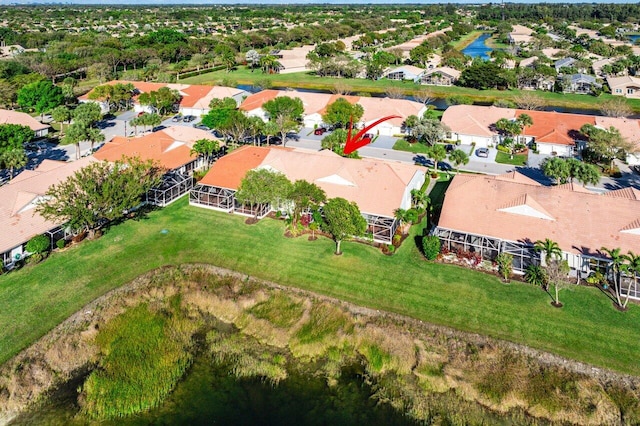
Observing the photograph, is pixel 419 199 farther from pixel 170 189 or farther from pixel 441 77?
pixel 441 77

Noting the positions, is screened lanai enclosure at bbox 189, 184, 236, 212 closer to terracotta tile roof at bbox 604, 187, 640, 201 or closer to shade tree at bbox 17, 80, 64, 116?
terracotta tile roof at bbox 604, 187, 640, 201

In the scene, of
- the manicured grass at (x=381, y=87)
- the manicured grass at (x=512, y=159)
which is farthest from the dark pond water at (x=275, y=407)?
the manicured grass at (x=381, y=87)

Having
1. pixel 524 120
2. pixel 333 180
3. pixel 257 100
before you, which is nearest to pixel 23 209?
pixel 333 180

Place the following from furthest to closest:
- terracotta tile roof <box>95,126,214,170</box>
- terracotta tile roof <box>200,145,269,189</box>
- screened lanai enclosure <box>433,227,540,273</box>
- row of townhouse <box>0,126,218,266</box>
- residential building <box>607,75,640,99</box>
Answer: residential building <box>607,75,640,99</box>, terracotta tile roof <box>95,126,214,170</box>, terracotta tile roof <box>200,145,269,189</box>, row of townhouse <box>0,126,218,266</box>, screened lanai enclosure <box>433,227,540,273</box>

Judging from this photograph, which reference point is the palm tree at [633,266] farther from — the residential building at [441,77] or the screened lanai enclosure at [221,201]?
the residential building at [441,77]

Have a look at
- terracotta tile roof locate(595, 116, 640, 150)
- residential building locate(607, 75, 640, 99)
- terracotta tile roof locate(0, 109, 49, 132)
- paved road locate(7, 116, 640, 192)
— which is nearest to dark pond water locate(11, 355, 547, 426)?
paved road locate(7, 116, 640, 192)

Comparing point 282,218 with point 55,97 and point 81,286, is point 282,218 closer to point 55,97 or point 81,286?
point 81,286
